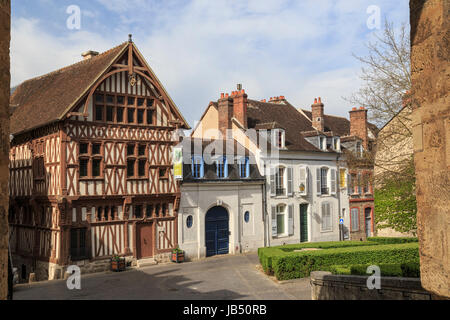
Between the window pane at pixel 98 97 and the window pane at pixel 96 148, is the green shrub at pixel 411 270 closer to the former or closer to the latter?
the window pane at pixel 96 148

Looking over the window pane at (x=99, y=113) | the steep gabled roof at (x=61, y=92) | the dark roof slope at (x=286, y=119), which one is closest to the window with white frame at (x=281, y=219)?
the dark roof slope at (x=286, y=119)

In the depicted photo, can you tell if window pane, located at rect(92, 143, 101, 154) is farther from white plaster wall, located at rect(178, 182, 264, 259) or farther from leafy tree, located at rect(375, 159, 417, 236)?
leafy tree, located at rect(375, 159, 417, 236)

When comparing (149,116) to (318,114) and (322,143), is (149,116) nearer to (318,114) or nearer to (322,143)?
(322,143)

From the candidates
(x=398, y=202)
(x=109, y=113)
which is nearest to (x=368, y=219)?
(x=398, y=202)

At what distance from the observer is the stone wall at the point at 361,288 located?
8031mm

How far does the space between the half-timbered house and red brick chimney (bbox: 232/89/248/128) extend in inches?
254

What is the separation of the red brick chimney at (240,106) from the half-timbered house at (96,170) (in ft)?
21.2

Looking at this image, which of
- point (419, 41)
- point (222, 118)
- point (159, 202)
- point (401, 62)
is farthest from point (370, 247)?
point (419, 41)

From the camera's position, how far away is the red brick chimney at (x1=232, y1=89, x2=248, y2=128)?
92.1ft

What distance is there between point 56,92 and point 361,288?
17.9 meters

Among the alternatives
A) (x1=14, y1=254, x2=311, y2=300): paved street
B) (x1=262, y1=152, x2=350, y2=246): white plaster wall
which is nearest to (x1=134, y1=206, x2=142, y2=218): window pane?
(x1=14, y1=254, x2=311, y2=300): paved street

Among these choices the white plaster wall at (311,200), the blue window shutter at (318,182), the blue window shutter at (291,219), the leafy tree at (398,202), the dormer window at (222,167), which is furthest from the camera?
the blue window shutter at (318,182)

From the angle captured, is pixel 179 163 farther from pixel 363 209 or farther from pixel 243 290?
pixel 363 209

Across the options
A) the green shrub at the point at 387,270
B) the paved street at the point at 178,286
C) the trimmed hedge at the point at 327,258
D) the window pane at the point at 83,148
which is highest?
the window pane at the point at 83,148
